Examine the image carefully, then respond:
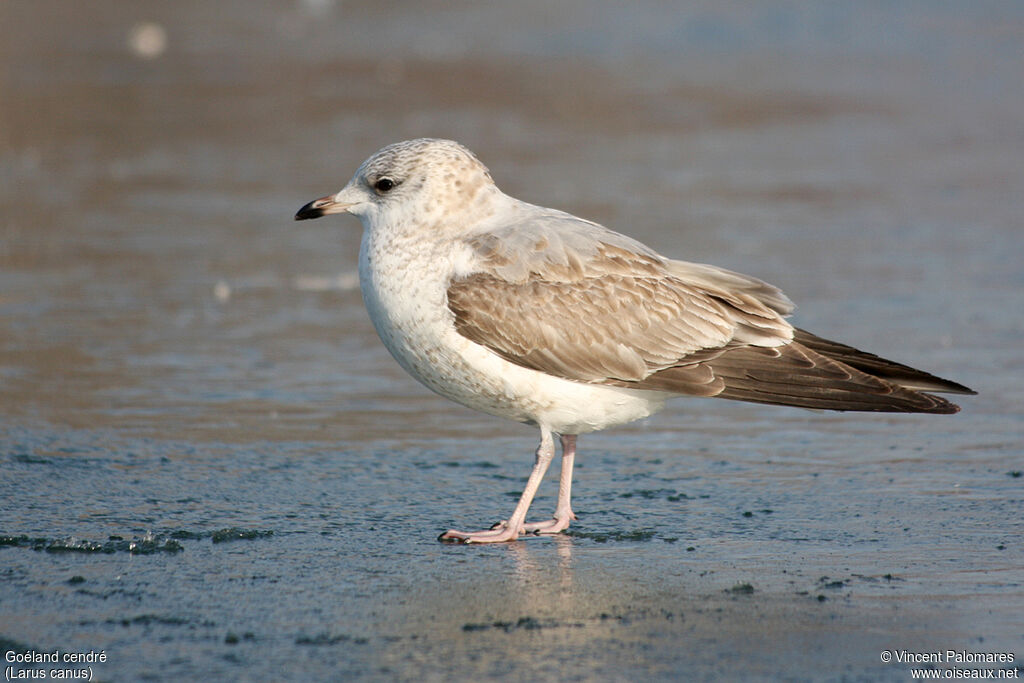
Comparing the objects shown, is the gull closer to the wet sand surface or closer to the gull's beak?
the gull's beak

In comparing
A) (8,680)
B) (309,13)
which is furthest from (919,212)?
(309,13)

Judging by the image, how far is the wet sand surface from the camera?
471 centimetres

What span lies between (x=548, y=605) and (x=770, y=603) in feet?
2.42

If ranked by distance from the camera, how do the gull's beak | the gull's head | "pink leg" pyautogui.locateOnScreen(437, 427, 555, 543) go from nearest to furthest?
"pink leg" pyautogui.locateOnScreen(437, 427, 555, 543), the gull's head, the gull's beak

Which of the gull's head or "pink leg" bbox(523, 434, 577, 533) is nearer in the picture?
"pink leg" bbox(523, 434, 577, 533)

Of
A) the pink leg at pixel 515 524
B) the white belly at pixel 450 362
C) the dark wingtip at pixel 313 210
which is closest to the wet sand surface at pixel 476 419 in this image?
the pink leg at pixel 515 524

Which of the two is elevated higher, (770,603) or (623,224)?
(623,224)

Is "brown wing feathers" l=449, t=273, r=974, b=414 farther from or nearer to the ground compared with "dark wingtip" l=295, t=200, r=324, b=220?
nearer to the ground

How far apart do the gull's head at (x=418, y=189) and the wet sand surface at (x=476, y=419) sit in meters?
1.18

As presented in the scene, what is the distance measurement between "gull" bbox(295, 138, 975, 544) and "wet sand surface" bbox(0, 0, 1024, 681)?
18.7 inches

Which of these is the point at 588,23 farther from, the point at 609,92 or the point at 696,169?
the point at 696,169

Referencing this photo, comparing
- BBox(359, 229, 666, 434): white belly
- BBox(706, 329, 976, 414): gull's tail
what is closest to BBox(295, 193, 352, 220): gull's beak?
BBox(359, 229, 666, 434): white belly

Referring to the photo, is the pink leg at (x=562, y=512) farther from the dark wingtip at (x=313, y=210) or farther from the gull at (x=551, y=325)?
the dark wingtip at (x=313, y=210)

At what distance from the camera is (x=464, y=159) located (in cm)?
627
